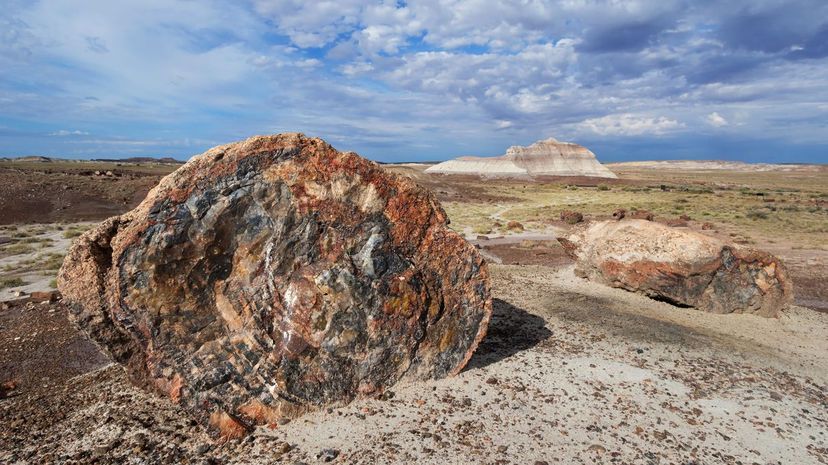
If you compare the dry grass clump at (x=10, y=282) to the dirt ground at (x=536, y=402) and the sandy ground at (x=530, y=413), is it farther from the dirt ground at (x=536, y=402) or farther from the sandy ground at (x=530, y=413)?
the sandy ground at (x=530, y=413)

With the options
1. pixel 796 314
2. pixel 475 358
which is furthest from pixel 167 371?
pixel 796 314

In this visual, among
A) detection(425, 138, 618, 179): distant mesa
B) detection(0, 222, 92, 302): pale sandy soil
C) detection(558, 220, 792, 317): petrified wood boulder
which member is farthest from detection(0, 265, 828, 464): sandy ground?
detection(425, 138, 618, 179): distant mesa

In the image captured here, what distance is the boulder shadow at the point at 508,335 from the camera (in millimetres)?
8883

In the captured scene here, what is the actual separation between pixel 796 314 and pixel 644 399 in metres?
8.59

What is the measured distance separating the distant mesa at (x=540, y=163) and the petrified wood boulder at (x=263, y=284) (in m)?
113

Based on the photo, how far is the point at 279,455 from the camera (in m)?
6.05

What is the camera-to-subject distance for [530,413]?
23.0 feet

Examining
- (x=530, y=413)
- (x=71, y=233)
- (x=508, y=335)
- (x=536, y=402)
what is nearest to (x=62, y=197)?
(x=71, y=233)

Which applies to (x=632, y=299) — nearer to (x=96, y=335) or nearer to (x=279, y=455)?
(x=279, y=455)

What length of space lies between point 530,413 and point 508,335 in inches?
126

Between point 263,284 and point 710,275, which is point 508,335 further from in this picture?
point 710,275

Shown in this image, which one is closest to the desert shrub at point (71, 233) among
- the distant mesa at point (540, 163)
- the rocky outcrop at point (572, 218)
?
the rocky outcrop at point (572, 218)

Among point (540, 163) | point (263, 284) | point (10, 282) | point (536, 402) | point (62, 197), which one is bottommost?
point (10, 282)

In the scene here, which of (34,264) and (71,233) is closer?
(34,264)
